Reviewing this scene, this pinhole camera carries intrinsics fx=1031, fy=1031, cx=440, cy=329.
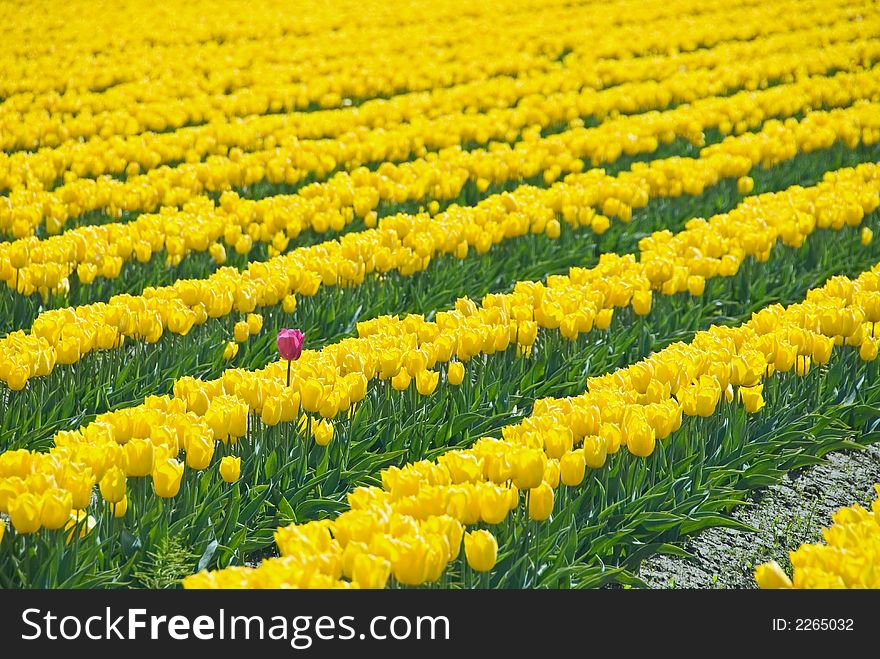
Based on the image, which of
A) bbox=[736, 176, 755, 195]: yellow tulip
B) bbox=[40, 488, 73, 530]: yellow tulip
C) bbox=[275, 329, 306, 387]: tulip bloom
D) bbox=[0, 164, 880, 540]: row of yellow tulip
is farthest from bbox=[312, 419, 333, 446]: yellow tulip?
bbox=[736, 176, 755, 195]: yellow tulip

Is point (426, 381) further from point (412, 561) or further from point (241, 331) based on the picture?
point (412, 561)

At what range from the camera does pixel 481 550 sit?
2572mm

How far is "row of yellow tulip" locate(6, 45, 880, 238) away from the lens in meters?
7.33

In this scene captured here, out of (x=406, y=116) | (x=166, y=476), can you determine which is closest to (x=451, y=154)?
(x=406, y=116)

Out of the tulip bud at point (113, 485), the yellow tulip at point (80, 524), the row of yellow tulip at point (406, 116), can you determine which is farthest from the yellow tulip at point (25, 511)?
the row of yellow tulip at point (406, 116)

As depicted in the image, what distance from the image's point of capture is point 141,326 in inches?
176

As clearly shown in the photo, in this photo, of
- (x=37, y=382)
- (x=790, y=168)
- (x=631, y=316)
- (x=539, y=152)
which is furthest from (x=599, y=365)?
(x=790, y=168)

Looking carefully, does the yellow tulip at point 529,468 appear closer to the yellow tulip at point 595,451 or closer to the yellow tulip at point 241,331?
the yellow tulip at point 595,451

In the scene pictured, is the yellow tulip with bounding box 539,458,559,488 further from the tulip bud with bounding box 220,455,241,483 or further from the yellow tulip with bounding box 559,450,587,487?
the tulip bud with bounding box 220,455,241,483

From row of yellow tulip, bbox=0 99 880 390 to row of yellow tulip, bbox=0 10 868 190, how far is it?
230 cm

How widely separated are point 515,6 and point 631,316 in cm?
1464

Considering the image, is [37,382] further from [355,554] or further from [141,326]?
[355,554]

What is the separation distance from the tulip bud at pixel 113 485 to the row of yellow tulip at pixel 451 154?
4039 millimetres
